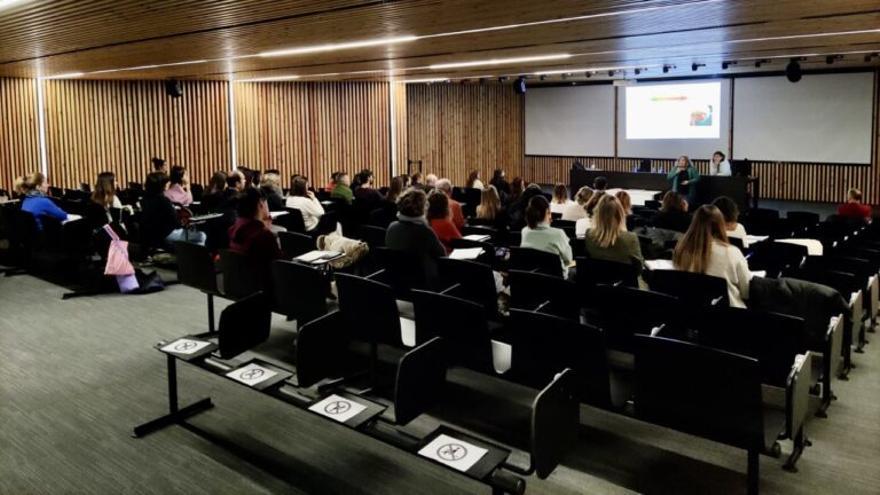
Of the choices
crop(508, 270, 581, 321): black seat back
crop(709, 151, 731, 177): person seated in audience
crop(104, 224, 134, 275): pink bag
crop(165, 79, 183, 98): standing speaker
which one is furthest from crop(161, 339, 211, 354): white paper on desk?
crop(709, 151, 731, 177): person seated in audience

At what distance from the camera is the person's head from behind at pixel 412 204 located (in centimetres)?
644

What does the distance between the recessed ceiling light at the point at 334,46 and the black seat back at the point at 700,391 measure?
5.68m

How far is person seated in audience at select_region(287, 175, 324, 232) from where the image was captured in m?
9.89

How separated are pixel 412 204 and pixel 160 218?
13.2 ft

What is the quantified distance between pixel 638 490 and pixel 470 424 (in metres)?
1.19

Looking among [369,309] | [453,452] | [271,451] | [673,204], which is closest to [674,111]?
[673,204]

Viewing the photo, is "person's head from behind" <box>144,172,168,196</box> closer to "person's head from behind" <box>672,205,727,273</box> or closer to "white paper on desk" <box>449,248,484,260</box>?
"white paper on desk" <box>449,248,484,260</box>

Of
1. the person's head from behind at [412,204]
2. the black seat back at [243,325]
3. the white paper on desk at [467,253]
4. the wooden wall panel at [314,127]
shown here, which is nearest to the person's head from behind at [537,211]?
the white paper on desk at [467,253]

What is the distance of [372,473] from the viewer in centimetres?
413

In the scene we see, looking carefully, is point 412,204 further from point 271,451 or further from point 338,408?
point 338,408

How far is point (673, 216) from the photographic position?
8.13 meters

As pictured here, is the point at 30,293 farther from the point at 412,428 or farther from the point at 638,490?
the point at 638,490

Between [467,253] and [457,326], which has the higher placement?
[467,253]

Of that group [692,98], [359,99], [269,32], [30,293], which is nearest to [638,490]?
[269,32]
